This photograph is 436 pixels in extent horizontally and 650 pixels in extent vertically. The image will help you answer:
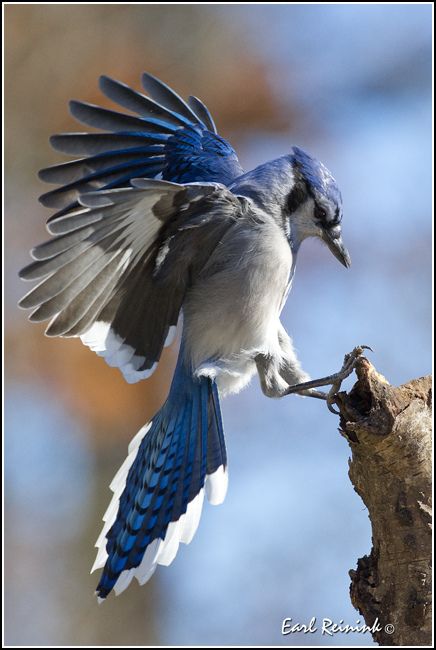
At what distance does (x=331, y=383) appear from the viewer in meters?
2.73

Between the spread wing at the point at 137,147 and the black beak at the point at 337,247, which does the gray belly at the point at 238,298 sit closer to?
the black beak at the point at 337,247

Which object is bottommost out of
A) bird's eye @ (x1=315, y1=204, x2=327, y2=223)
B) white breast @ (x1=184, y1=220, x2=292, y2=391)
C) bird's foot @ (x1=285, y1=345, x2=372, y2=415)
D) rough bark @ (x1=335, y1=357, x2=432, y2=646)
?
rough bark @ (x1=335, y1=357, x2=432, y2=646)

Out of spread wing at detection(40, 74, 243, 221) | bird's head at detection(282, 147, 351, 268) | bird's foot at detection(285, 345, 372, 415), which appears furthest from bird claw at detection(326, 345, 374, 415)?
spread wing at detection(40, 74, 243, 221)

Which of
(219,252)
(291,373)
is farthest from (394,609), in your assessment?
(219,252)

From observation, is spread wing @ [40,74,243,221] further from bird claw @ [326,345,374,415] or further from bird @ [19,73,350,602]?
bird claw @ [326,345,374,415]

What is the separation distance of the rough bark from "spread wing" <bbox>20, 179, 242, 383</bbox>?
27.5 inches

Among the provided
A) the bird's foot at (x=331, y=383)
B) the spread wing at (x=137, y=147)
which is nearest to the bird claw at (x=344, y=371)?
the bird's foot at (x=331, y=383)

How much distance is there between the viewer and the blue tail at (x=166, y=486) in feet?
8.54

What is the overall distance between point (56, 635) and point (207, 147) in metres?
2.79

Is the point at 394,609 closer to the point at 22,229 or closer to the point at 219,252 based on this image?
the point at 219,252

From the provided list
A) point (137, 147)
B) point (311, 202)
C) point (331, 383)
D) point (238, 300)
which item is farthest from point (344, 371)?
point (137, 147)

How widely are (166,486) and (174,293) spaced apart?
1.93 feet

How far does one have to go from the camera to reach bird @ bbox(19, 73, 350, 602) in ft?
8.20

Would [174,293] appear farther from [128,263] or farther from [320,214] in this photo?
[320,214]
